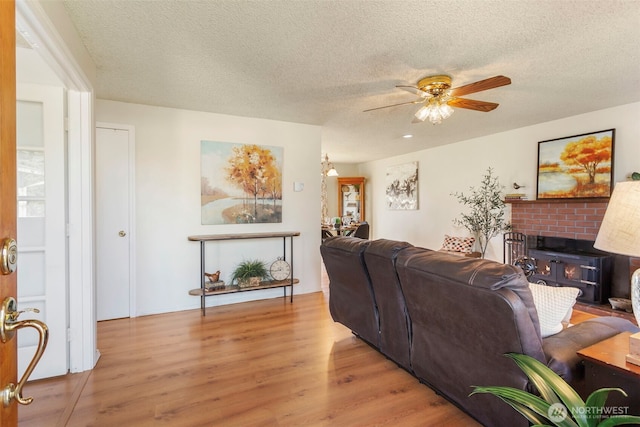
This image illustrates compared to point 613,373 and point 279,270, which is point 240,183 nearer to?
point 279,270

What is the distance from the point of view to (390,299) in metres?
2.28

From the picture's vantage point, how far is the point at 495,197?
15.9ft

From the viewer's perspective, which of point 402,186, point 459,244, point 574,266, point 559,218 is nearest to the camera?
point 574,266

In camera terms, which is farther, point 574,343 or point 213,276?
point 213,276

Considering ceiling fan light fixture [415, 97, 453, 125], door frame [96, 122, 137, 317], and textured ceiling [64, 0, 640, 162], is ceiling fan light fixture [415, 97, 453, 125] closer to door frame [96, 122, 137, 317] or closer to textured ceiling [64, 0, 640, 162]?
textured ceiling [64, 0, 640, 162]

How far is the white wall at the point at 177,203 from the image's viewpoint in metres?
3.58

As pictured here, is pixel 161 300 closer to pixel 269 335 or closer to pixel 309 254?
pixel 269 335

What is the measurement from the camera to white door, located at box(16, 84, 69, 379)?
2.19 meters

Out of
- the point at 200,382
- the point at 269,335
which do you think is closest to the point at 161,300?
the point at 269,335

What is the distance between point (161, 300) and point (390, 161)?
5422 millimetres

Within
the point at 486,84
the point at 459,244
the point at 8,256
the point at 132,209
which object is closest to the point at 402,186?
the point at 459,244

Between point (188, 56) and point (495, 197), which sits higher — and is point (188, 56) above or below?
above

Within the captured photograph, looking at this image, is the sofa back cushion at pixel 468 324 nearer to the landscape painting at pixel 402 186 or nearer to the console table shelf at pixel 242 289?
the console table shelf at pixel 242 289

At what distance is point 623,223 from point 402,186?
5.63 m
